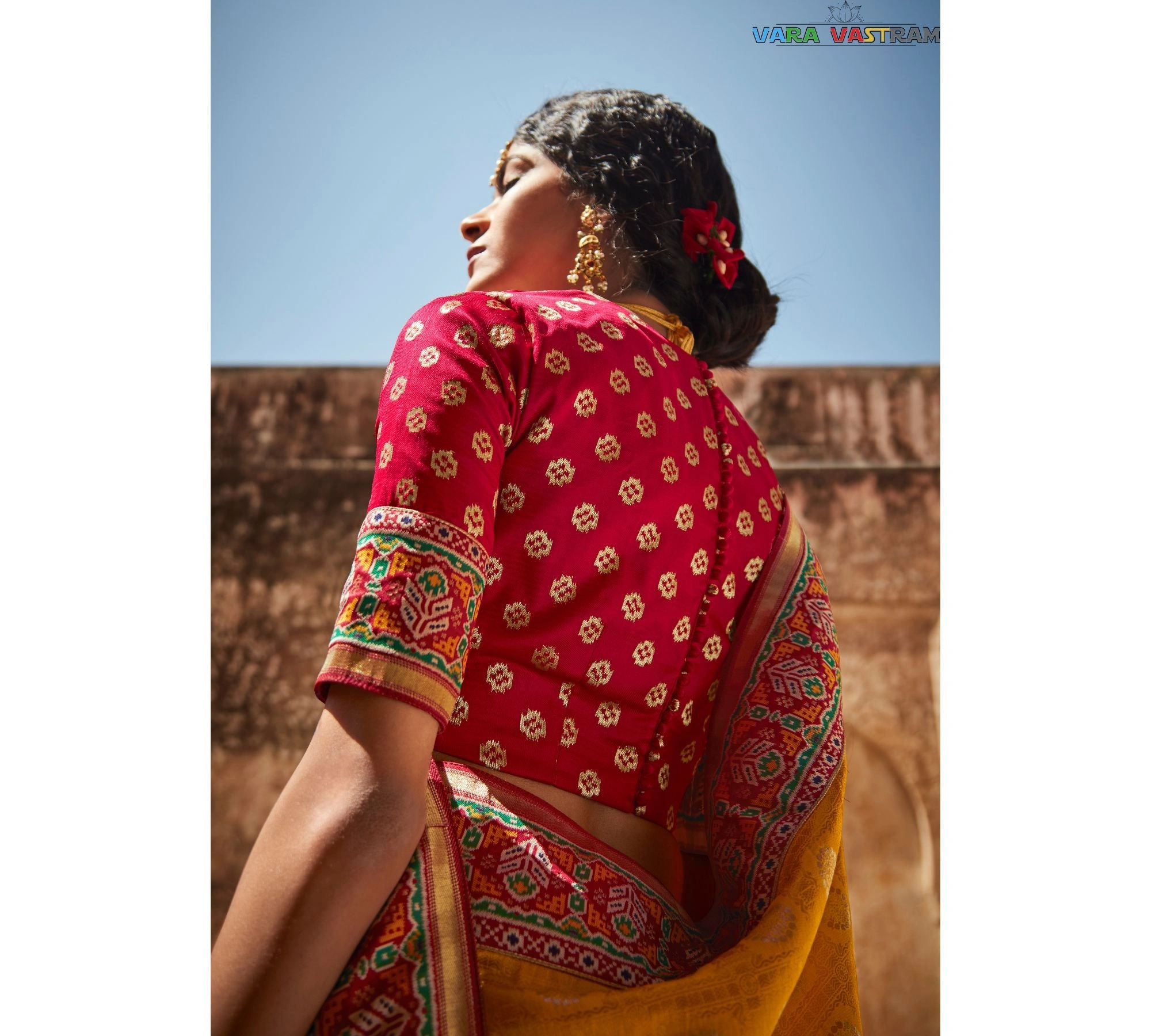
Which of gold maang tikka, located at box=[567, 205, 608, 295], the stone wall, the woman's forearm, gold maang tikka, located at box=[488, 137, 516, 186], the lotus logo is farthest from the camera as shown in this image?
the stone wall

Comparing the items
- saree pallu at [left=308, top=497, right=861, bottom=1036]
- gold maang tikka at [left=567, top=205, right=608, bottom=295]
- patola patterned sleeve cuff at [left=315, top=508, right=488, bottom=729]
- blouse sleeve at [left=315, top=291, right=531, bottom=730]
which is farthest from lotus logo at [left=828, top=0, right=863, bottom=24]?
patola patterned sleeve cuff at [left=315, top=508, right=488, bottom=729]

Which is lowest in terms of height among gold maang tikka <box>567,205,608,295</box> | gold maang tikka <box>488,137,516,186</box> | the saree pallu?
the saree pallu

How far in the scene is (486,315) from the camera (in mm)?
748

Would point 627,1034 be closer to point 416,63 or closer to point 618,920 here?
point 618,920

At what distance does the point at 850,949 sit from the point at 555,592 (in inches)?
16.3

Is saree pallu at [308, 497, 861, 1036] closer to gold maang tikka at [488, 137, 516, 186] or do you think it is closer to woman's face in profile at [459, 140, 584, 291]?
woman's face in profile at [459, 140, 584, 291]

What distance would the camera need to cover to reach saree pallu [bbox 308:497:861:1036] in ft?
2.15

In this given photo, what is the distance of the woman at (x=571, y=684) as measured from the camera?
0.62 meters

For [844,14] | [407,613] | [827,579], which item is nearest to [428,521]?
[407,613]

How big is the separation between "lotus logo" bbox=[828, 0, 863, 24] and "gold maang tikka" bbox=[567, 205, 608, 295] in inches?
18.8

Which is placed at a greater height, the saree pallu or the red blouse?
the red blouse

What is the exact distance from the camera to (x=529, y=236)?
39.5 inches

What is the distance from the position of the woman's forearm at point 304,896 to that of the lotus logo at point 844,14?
3.50 ft
